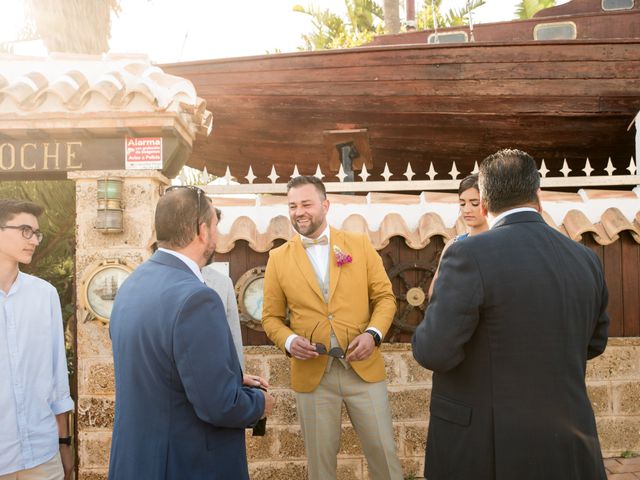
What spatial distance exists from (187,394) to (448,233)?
267 centimetres

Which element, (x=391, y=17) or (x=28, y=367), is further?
(x=391, y=17)

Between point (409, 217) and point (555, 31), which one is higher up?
point (555, 31)

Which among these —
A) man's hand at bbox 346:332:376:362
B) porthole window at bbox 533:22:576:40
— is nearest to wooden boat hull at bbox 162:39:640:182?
porthole window at bbox 533:22:576:40

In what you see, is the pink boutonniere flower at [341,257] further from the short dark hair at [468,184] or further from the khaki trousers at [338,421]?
the short dark hair at [468,184]

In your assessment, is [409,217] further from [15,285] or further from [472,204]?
[15,285]

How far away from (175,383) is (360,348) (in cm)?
137

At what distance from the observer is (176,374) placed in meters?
1.86

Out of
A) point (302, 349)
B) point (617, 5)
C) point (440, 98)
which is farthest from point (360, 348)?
point (617, 5)

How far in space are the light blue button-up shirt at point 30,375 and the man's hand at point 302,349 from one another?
3.95ft

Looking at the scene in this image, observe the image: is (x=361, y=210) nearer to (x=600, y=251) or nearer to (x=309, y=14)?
(x=600, y=251)

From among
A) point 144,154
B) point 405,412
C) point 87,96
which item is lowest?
point 405,412

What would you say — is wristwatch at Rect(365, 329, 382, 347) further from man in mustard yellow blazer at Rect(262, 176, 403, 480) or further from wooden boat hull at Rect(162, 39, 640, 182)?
wooden boat hull at Rect(162, 39, 640, 182)

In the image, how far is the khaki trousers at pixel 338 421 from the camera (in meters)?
3.16

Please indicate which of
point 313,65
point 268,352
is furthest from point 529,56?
point 268,352
